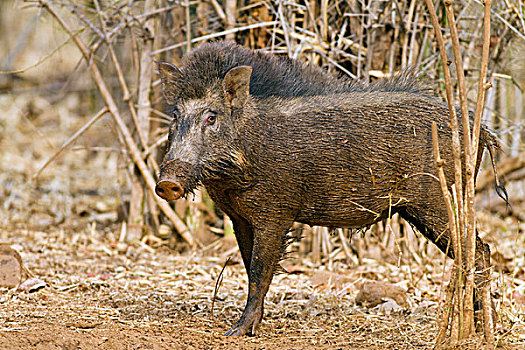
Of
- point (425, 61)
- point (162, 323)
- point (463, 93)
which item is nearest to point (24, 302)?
point (162, 323)

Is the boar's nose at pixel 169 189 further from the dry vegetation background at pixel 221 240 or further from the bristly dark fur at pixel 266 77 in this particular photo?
the dry vegetation background at pixel 221 240

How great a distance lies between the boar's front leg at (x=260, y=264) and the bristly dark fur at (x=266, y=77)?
0.86 m

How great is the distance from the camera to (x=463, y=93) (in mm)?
3094

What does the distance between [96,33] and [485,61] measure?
14.8ft

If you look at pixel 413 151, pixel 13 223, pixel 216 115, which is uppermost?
pixel 216 115

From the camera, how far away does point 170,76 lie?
405 cm

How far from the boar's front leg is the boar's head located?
43 cm

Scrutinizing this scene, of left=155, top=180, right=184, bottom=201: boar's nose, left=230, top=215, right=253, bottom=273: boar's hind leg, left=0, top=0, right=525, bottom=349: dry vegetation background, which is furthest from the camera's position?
left=230, top=215, right=253, bottom=273: boar's hind leg

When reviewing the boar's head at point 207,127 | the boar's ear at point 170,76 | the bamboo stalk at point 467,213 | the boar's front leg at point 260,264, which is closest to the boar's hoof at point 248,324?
the boar's front leg at point 260,264

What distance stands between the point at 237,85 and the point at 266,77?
28 cm

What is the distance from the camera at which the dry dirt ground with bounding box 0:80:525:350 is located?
383cm

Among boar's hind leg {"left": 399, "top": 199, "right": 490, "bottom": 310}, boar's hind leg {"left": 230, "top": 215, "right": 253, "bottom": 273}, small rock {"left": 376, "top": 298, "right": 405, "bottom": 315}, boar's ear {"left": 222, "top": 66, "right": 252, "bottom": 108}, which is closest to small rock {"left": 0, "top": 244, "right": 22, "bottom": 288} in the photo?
boar's hind leg {"left": 230, "top": 215, "right": 253, "bottom": 273}

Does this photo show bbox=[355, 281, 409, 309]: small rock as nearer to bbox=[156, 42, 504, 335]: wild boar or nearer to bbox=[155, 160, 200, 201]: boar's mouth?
bbox=[156, 42, 504, 335]: wild boar

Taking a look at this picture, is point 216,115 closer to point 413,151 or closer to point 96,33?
point 413,151
